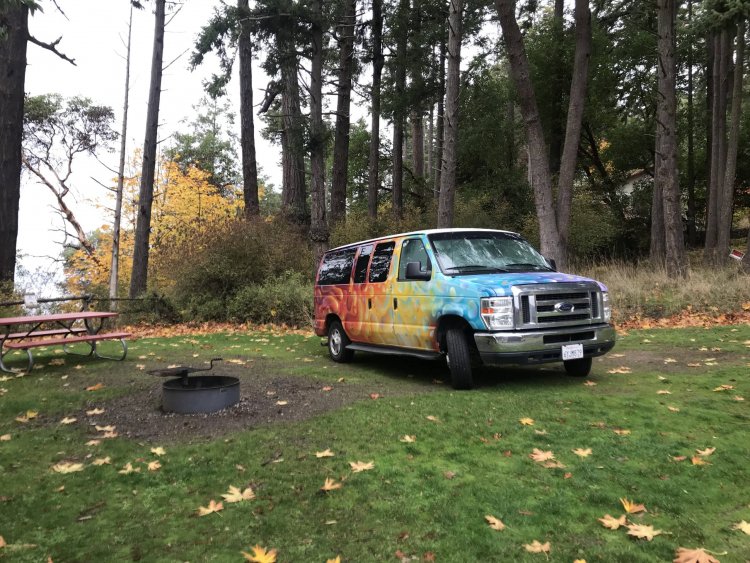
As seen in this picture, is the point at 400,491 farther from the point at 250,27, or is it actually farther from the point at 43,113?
the point at 43,113

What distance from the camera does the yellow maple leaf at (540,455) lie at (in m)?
4.04

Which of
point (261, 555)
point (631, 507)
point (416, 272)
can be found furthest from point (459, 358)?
point (261, 555)

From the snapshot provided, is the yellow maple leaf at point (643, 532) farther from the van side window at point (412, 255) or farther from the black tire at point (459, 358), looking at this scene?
the van side window at point (412, 255)

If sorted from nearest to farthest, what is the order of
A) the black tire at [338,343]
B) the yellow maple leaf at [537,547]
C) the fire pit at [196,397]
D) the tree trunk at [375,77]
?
the yellow maple leaf at [537,547] < the fire pit at [196,397] < the black tire at [338,343] < the tree trunk at [375,77]

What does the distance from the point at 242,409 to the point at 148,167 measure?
1531 cm

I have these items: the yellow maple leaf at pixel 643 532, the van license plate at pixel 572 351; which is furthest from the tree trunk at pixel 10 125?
the yellow maple leaf at pixel 643 532

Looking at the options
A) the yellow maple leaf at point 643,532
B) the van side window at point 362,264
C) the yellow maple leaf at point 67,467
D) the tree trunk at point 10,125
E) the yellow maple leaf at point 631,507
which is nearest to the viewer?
the yellow maple leaf at point 643,532

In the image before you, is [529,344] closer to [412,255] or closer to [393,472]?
[412,255]

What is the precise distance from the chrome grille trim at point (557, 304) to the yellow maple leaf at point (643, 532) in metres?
3.23

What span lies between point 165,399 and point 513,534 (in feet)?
13.2

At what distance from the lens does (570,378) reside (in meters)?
7.07

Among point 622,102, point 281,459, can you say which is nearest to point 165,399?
point 281,459

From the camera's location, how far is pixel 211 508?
3.32m

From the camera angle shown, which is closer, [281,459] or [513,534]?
[513,534]
